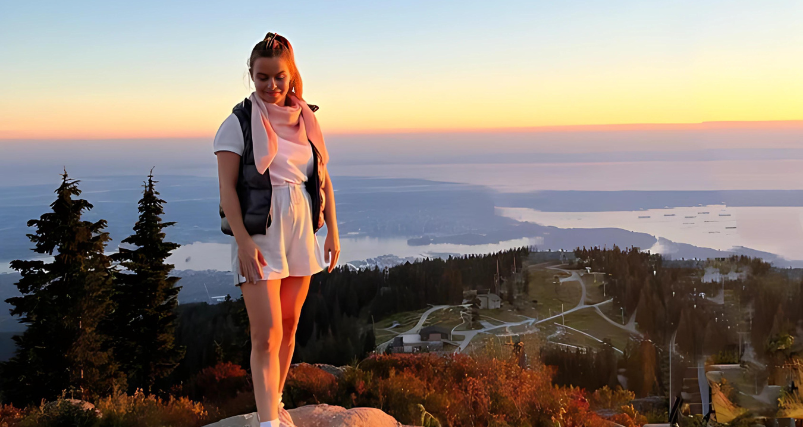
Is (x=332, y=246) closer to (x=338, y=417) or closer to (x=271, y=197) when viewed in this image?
(x=271, y=197)

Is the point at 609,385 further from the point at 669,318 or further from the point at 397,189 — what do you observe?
the point at 397,189

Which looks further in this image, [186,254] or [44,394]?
[186,254]

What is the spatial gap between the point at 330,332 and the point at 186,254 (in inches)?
126

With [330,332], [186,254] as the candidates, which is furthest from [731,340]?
[186,254]

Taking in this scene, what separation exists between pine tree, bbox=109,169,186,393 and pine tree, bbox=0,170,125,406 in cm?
97

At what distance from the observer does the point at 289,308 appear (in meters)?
3.42

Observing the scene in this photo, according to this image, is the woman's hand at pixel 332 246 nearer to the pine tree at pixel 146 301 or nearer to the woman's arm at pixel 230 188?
the woman's arm at pixel 230 188

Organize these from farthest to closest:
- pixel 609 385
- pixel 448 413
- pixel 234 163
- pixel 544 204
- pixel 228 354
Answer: pixel 544 204 → pixel 228 354 → pixel 609 385 → pixel 448 413 → pixel 234 163

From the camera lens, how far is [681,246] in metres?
13.2

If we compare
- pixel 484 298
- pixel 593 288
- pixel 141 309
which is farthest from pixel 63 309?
pixel 593 288

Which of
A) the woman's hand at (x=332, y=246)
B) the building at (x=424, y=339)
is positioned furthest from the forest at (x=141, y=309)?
the woman's hand at (x=332, y=246)

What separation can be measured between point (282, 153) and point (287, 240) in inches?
18.5

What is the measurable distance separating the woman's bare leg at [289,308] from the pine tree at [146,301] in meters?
8.55

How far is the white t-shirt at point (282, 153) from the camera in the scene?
3.01m
